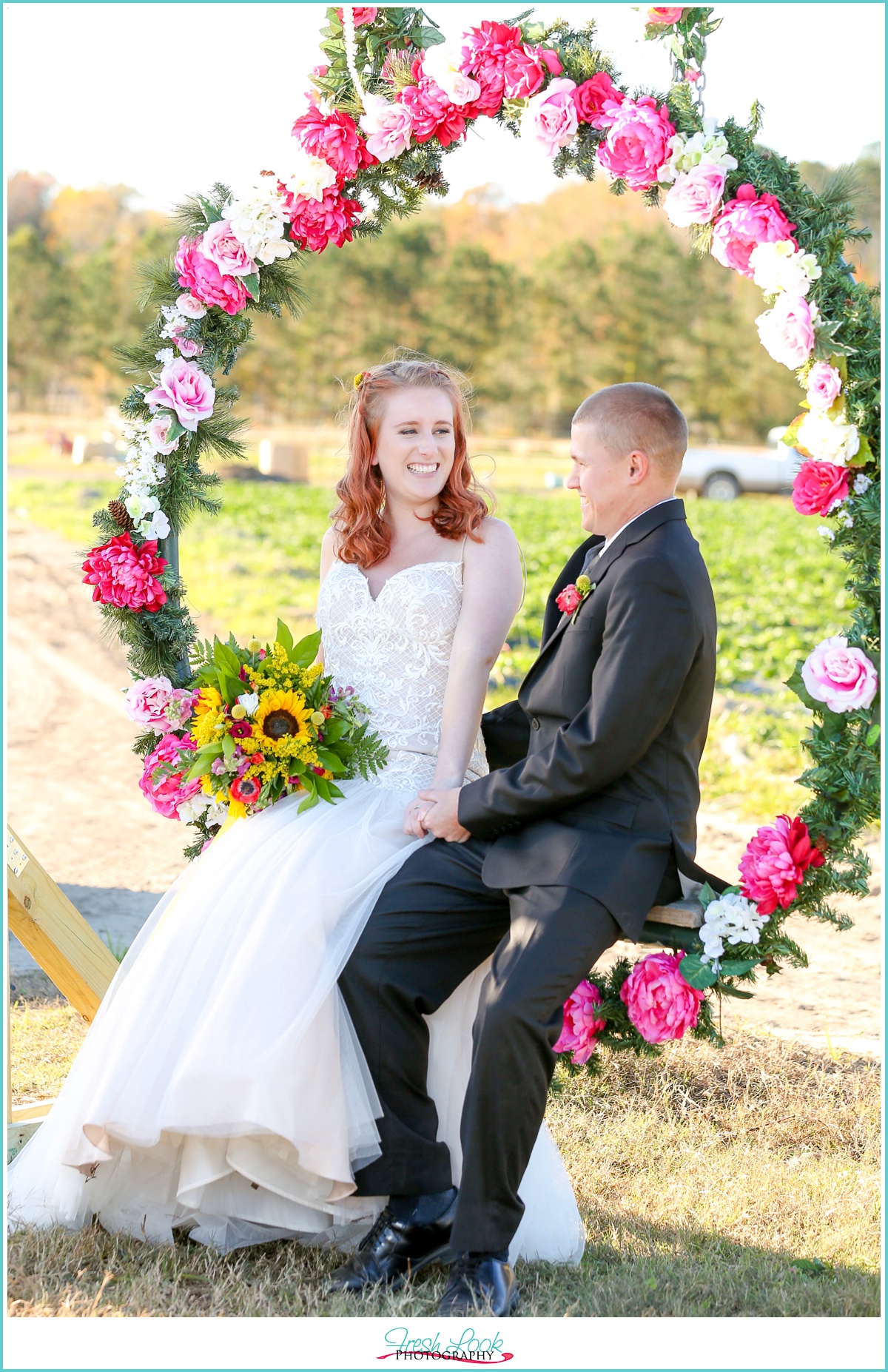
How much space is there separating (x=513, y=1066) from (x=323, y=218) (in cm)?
263

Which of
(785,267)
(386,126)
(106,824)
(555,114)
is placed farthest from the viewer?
(106,824)

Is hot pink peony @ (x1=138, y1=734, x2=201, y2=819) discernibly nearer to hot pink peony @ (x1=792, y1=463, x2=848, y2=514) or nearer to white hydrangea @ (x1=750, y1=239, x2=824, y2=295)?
hot pink peony @ (x1=792, y1=463, x2=848, y2=514)

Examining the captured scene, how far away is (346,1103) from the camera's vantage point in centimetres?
303

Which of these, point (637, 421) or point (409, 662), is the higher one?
point (637, 421)

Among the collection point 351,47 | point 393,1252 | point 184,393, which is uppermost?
point 351,47

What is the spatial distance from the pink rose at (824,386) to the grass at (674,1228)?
87.5 inches

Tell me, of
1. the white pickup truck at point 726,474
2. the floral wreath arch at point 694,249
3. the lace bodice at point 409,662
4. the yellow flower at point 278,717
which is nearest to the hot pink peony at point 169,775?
the floral wreath arch at point 694,249

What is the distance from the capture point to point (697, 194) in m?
3.31

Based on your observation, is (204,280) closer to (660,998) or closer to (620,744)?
(620,744)

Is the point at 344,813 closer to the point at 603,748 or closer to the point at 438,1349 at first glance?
the point at 603,748

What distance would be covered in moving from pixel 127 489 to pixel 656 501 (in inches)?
69.6

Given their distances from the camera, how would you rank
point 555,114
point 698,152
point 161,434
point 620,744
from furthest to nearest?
point 161,434, point 555,114, point 698,152, point 620,744

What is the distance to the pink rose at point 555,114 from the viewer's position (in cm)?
346

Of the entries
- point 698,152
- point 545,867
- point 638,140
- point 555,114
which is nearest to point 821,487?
point 698,152
